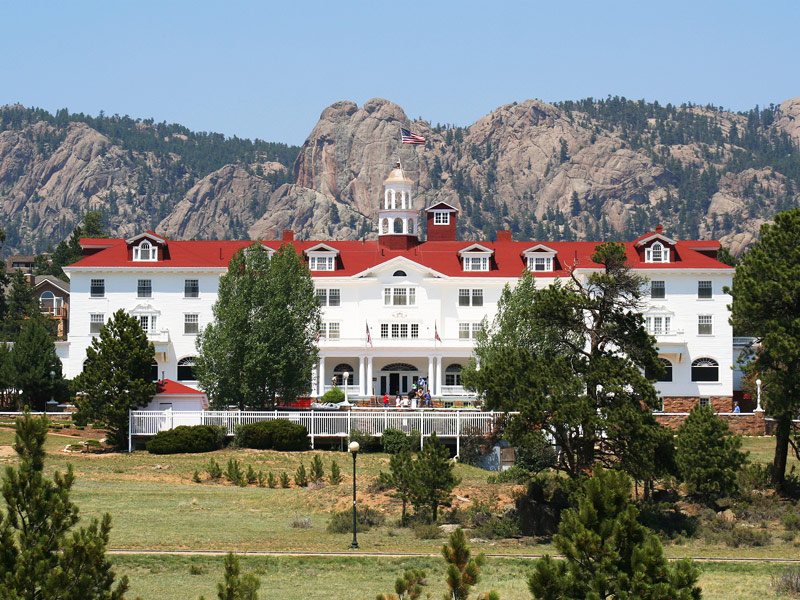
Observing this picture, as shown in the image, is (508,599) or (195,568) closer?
(508,599)

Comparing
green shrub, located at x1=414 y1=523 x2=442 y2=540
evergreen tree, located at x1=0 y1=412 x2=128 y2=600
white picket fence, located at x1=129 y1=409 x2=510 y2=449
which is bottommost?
green shrub, located at x1=414 y1=523 x2=442 y2=540

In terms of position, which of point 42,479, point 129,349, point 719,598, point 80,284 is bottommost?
point 719,598

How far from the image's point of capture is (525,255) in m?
81.2

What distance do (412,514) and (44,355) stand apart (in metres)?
38.2

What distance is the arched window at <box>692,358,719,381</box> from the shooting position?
7844 cm

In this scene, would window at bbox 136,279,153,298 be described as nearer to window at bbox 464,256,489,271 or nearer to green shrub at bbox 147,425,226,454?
window at bbox 464,256,489,271

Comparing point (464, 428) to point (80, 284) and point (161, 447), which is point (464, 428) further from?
point (80, 284)

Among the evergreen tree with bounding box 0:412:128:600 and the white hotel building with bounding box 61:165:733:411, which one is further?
the white hotel building with bounding box 61:165:733:411

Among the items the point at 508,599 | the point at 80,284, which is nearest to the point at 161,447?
the point at 80,284

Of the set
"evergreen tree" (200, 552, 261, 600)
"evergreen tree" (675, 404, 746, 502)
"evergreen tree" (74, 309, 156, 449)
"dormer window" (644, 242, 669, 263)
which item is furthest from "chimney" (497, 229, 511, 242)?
"evergreen tree" (200, 552, 261, 600)

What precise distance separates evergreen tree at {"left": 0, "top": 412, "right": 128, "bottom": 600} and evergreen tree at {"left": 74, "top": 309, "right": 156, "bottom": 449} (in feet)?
120

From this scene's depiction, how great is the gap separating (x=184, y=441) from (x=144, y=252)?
83.5 feet

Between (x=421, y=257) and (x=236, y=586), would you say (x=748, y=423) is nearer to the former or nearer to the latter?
(x=421, y=257)

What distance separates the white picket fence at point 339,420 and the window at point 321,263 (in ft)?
73.7
